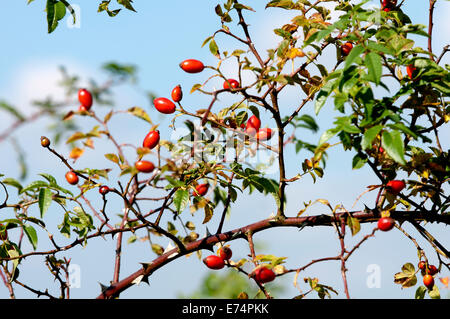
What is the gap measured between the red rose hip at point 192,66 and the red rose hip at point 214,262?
0.82m

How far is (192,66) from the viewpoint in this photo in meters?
2.38

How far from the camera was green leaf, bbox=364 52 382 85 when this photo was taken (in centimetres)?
189

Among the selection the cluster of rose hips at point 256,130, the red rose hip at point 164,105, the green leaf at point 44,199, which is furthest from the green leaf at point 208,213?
the green leaf at point 44,199

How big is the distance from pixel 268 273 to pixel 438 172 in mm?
954

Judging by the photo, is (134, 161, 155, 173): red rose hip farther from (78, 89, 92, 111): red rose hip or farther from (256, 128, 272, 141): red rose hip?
(256, 128, 272, 141): red rose hip

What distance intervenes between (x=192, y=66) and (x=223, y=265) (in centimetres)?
89

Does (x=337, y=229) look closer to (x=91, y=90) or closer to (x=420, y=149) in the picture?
(x=420, y=149)

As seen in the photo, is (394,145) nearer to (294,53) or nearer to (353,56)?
Result: (353,56)

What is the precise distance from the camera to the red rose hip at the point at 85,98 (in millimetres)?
1900

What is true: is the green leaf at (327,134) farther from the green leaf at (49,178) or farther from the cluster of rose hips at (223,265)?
the green leaf at (49,178)

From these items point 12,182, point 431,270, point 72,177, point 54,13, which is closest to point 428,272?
point 431,270

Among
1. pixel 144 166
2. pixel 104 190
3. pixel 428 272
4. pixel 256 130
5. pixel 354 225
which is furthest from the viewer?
pixel 428 272

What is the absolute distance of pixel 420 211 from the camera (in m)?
2.54

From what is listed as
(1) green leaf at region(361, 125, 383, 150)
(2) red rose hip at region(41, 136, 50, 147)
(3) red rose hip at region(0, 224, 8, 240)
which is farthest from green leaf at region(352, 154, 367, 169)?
(3) red rose hip at region(0, 224, 8, 240)
